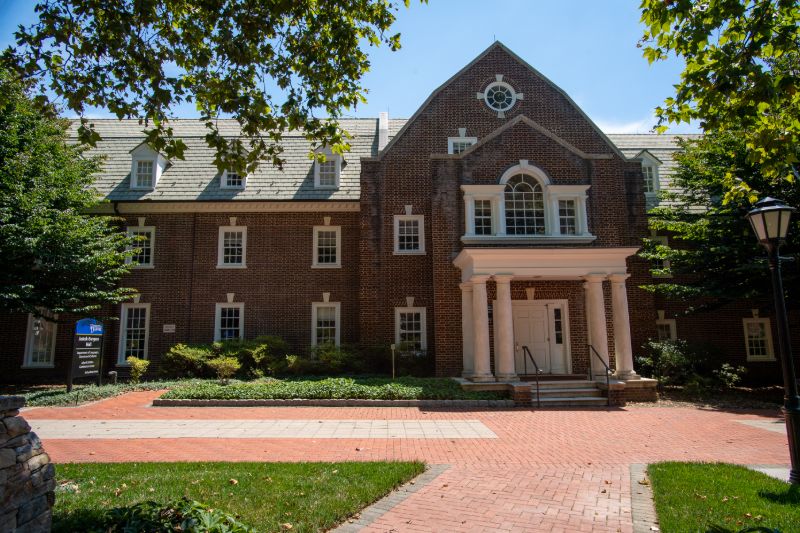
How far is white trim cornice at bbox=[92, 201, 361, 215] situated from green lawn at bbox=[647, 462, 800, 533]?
15.8 m

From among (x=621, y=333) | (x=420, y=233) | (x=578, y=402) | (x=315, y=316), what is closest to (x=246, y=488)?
(x=578, y=402)

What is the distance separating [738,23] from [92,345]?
1703 cm

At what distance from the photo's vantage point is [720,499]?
19.1ft

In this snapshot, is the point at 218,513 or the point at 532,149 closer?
the point at 218,513

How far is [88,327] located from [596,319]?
14989 mm

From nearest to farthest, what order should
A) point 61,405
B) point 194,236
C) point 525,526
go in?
point 525,526
point 61,405
point 194,236

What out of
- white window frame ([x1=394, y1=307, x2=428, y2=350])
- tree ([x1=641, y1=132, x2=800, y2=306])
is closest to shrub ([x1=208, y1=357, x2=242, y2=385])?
white window frame ([x1=394, y1=307, x2=428, y2=350])

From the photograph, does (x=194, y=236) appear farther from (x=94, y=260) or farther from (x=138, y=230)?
(x=94, y=260)

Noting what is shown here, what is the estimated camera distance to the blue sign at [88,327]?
581 inches

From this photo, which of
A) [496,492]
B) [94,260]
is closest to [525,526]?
[496,492]

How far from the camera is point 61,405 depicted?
13.2 metres

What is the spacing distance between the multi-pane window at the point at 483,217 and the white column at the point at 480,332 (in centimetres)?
281

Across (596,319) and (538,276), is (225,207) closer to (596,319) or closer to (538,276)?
(538,276)

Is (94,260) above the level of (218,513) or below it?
above
